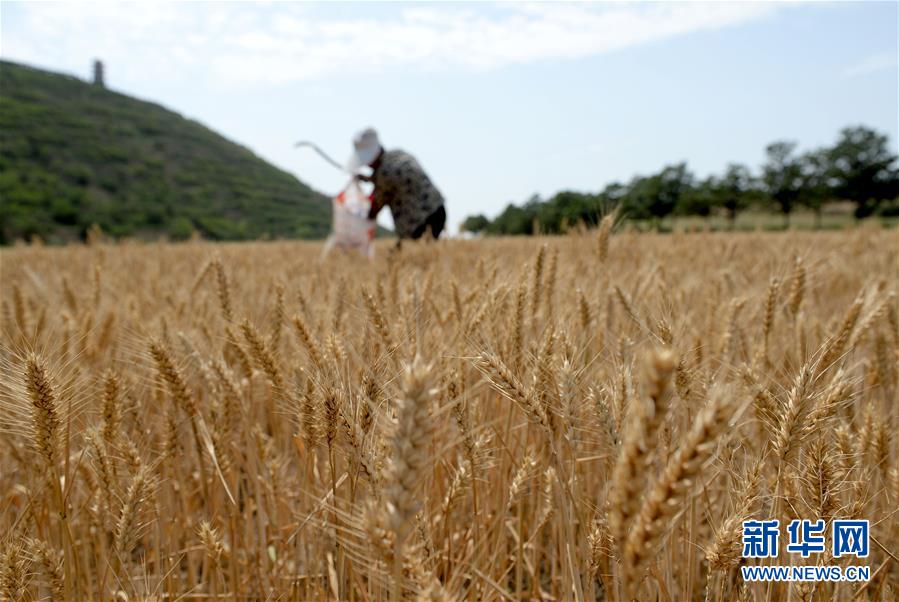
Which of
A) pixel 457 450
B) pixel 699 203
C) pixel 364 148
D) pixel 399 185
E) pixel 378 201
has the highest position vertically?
pixel 699 203

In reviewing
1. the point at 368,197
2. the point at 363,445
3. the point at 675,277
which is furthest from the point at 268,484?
the point at 368,197

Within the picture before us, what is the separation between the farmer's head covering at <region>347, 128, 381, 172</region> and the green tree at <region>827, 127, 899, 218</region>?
189ft

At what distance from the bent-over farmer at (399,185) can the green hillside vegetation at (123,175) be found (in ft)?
98.1

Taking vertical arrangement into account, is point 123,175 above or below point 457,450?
above

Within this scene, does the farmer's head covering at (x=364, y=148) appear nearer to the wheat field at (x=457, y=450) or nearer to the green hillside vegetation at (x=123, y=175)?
the wheat field at (x=457, y=450)

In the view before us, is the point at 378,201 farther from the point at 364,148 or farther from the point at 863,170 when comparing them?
the point at 863,170

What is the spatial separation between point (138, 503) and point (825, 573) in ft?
4.03

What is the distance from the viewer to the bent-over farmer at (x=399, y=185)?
6.55 metres

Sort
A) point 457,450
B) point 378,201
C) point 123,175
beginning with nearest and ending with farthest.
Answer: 1. point 457,450
2. point 378,201
3. point 123,175

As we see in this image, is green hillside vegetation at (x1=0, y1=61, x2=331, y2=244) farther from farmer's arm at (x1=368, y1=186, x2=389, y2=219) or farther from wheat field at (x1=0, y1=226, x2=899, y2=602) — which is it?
wheat field at (x1=0, y1=226, x2=899, y2=602)

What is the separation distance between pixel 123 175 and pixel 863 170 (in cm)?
6501

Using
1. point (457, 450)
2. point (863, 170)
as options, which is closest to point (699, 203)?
point (863, 170)

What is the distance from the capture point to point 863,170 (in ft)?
173

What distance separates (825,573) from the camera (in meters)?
0.95
